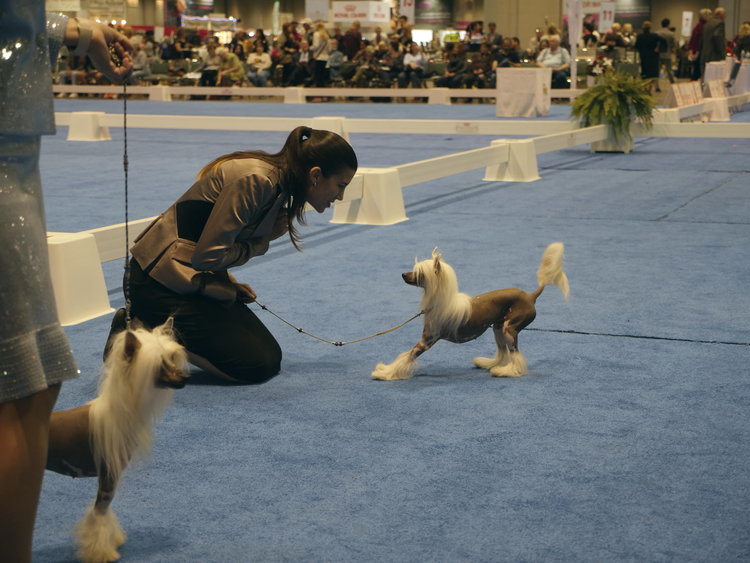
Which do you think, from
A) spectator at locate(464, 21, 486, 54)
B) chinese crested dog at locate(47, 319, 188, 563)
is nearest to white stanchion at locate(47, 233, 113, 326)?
chinese crested dog at locate(47, 319, 188, 563)

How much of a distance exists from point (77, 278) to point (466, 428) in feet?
6.88

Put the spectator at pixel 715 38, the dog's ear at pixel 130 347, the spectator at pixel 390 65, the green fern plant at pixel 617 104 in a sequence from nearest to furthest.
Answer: the dog's ear at pixel 130 347 → the green fern plant at pixel 617 104 → the spectator at pixel 715 38 → the spectator at pixel 390 65

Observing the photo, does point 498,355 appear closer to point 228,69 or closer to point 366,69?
point 366,69

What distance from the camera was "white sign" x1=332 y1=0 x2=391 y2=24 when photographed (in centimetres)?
2714

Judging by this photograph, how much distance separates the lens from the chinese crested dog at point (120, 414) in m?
1.91

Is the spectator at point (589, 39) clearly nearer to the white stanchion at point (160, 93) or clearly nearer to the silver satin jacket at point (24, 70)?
the white stanchion at point (160, 93)

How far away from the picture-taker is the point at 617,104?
11078mm

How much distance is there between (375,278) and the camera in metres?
5.23

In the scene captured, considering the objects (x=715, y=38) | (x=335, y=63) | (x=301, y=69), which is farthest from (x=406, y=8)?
(x=715, y=38)

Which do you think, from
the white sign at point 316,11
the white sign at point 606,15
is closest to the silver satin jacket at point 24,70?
the white sign at point 316,11

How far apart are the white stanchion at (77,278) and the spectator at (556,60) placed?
17113mm

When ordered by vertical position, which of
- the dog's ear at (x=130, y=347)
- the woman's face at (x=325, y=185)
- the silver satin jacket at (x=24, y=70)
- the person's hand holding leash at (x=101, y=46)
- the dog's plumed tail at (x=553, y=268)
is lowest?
the dog's plumed tail at (x=553, y=268)

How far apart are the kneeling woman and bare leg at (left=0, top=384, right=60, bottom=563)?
1848mm

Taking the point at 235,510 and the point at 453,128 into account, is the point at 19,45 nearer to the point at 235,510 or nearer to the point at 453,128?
the point at 235,510
